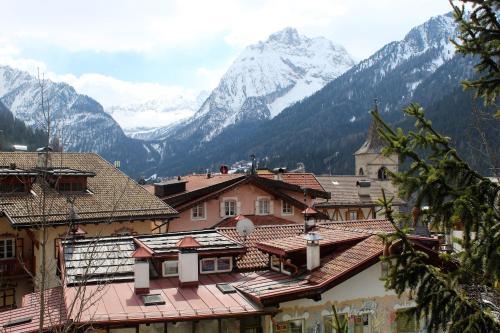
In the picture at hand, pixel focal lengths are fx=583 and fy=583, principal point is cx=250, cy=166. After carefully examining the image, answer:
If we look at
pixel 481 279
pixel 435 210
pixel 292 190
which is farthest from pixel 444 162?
pixel 292 190

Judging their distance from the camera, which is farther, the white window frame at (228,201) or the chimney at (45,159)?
the white window frame at (228,201)

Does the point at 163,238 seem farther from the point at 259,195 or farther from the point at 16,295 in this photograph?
the point at 259,195

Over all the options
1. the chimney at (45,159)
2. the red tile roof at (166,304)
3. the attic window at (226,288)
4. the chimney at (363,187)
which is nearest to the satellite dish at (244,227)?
the red tile roof at (166,304)

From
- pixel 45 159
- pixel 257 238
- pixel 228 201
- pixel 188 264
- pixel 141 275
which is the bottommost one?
pixel 141 275

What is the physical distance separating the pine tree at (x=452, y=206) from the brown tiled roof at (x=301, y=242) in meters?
8.83

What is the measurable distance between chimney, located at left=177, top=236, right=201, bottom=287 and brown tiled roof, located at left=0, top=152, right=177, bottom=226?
258 inches

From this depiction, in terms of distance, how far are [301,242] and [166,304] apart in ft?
15.0

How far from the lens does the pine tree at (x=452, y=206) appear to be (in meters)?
7.18

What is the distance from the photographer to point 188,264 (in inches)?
642

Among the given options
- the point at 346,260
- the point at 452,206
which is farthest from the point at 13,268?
the point at 452,206

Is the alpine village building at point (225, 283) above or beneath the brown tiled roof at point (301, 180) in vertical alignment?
beneath

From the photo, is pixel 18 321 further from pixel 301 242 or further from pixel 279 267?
pixel 301 242

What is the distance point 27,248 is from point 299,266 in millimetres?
13359

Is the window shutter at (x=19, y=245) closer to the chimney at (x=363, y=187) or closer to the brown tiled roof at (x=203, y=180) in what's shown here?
the brown tiled roof at (x=203, y=180)
